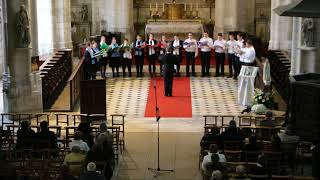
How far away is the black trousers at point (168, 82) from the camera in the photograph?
1989 centimetres

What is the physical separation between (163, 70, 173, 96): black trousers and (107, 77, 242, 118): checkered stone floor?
677 mm

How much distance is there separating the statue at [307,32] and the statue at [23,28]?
23.8ft

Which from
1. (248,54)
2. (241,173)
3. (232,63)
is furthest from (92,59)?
(241,173)

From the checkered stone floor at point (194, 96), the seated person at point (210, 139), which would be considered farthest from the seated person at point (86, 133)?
the checkered stone floor at point (194, 96)

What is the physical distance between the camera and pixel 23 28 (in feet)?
57.0

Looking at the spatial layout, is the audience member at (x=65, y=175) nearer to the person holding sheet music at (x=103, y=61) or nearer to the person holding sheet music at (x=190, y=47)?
the person holding sheet music at (x=103, y=61)

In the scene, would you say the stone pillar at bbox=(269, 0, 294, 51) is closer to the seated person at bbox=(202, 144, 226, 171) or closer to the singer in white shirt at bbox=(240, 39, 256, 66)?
the singer in white shirt at bbox=(240, 39, 256, 66)

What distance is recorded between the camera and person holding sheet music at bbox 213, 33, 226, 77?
22.5 m

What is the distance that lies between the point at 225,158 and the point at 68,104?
895 centimetres

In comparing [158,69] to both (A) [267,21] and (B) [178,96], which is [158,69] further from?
(A) [267,21]

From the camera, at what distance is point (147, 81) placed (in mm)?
22609

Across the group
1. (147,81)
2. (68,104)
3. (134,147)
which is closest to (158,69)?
(147,81)

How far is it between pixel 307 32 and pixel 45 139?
7.63 meters

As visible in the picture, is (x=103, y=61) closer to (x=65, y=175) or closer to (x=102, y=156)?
(x=102, y=156)
